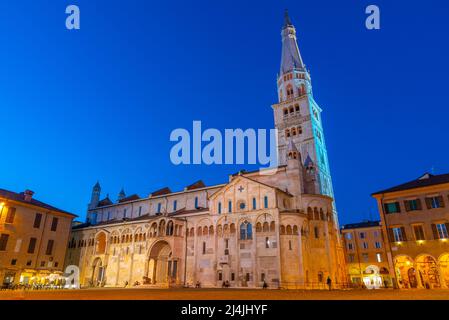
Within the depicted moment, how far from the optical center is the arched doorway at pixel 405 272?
30.4 m

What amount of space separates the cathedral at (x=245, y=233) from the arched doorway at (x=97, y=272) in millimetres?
179

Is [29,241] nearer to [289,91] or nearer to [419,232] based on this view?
[419,232]

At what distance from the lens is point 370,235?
56.1 m

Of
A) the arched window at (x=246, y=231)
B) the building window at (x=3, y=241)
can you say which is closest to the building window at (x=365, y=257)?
the arched window at (x=246, y=231)

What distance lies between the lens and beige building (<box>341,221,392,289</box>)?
52.7 meters

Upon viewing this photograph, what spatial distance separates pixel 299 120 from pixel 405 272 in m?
31.5

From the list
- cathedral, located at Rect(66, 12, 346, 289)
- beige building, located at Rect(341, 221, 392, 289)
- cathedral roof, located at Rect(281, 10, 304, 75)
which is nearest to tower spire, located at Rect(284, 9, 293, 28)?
cathedral roof, located at Rect(281, 10, 304, 75)

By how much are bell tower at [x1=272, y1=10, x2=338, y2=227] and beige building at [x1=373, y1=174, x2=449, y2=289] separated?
1487cm

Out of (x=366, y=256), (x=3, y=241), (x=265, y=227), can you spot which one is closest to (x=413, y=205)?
(x=265, y=227)

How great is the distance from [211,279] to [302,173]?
2092 centimetres

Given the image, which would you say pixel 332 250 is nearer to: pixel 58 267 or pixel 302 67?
pixel 302 67

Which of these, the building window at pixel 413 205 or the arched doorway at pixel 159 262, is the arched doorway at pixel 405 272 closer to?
the building window at pixel 413 205

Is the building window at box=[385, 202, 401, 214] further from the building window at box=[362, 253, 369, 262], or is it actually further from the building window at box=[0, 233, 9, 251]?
the building window at box=[0, 233, 9, 251]
